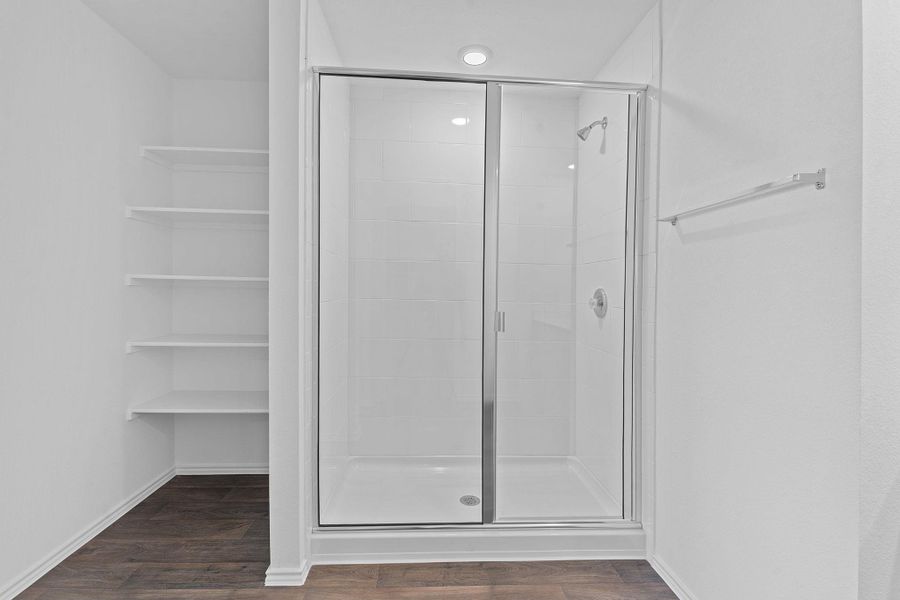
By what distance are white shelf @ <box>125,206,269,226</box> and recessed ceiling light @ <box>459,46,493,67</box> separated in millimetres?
1278

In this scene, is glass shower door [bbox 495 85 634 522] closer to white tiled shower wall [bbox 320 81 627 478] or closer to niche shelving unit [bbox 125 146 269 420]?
white tiled shower wall [bbox 320 81 627 478]

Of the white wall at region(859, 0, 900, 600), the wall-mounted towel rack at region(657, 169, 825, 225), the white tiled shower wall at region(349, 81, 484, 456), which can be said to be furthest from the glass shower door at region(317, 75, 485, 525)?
the white wall at region(859, 0, 900, 600)

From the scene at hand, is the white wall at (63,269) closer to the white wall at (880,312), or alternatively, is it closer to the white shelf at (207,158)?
the white shelf at (207,158)

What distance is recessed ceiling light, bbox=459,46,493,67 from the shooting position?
8.77 feet

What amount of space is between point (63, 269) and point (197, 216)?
0.94 meters

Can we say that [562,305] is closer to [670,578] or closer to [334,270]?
[334,270]

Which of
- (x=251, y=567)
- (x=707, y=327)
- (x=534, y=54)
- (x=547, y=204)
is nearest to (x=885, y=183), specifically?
(x=707, y=327)

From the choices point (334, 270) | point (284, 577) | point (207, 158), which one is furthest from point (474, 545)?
point (207, 158)

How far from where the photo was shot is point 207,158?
3.16 meters

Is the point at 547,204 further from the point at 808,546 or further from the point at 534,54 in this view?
the point at 808,546

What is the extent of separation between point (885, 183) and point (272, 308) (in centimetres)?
187

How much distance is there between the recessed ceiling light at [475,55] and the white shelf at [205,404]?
2.04m

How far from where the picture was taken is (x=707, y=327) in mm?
1864

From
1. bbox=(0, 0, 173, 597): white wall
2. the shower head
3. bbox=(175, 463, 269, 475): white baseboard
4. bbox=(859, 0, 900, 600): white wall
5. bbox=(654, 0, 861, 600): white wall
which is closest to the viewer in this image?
bbox=(859, 0, 900, 600): white wall
